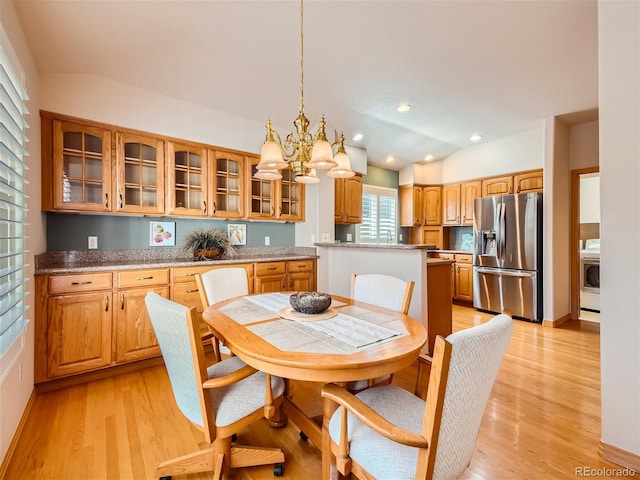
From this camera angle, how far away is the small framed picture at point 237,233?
3934mm

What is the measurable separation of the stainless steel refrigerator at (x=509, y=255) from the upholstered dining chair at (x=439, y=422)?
397 cm

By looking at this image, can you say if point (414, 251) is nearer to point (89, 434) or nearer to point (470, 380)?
point (470, 380)

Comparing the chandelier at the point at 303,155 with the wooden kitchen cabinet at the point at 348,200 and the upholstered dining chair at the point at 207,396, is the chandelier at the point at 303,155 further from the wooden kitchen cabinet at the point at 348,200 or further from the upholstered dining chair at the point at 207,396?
the wooden kitchen cabinet at the point at 348,200

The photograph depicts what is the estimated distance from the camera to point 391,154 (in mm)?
5383

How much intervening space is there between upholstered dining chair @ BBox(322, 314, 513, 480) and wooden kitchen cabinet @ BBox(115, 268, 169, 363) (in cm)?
224

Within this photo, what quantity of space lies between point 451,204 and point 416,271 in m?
3.44

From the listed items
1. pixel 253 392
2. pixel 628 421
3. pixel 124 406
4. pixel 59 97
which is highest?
pixel 59 97

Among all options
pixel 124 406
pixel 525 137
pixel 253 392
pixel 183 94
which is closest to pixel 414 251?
pixel 253 392

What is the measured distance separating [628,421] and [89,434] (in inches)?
120

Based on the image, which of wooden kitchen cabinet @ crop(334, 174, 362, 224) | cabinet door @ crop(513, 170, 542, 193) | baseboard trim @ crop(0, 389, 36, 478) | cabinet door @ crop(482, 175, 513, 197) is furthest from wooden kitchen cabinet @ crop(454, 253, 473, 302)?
baseboard trim @ crop(0, 389, 36, 478)

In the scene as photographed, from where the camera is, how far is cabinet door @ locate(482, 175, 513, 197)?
4876 millimetres

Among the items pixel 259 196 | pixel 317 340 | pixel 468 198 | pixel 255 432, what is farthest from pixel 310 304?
pixel 468 198

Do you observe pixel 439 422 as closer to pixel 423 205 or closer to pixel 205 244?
pixel 205 244

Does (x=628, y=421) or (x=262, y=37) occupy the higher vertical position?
(x=262, y=37)
